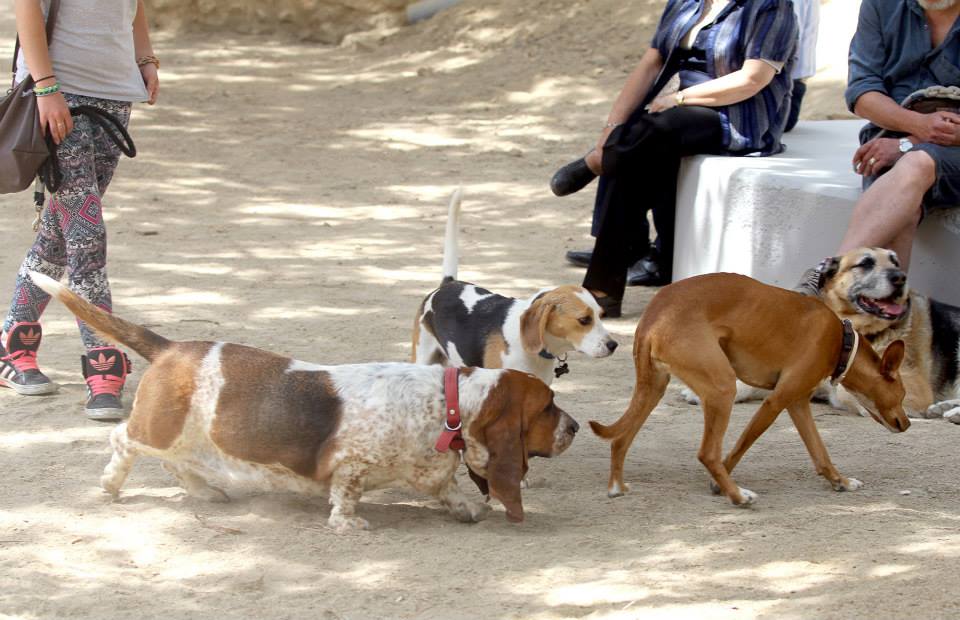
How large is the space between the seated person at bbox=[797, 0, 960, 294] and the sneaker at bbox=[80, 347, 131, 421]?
326 cm

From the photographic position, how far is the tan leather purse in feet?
16.4

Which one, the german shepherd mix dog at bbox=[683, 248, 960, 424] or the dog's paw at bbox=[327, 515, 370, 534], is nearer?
the dog's paw at bbox=[327, 515, 370, 534]

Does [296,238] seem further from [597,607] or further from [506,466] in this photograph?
[597,607]

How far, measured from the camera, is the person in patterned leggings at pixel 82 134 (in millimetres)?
5004

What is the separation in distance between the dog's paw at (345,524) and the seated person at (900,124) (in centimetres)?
269

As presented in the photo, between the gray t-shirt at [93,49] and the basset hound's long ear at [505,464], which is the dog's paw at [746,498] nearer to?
the basset hound's long ear at [505,464]

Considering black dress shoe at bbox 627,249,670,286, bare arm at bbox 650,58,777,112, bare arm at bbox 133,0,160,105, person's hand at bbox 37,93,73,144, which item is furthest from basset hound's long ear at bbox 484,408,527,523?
black dress shoe at bbox 627,249,670,286

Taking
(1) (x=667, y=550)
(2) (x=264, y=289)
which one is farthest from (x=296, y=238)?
(1) (x=667, y=550)

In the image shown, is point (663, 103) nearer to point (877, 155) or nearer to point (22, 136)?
point (877, 155)

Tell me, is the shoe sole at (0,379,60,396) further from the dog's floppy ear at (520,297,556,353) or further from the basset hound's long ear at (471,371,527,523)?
the basset hound's long ear at (471,371,527,523)

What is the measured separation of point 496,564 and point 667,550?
580mm

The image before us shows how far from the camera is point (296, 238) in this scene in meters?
8.74

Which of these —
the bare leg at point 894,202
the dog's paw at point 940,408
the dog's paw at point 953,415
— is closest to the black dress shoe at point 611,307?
the bare leg at point 894,202

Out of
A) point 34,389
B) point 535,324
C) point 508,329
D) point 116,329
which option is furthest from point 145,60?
Answer: point 535,324
